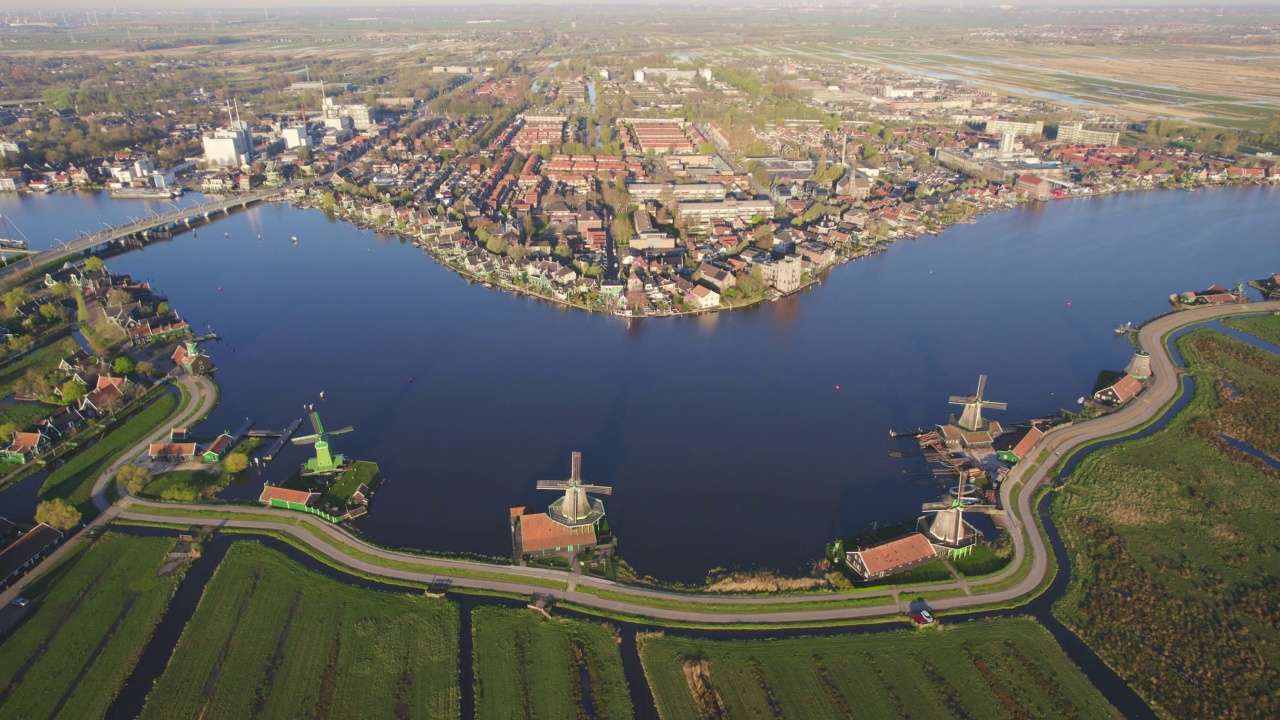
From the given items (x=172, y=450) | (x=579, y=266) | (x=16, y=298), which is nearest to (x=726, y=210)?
(x=579, y=266)

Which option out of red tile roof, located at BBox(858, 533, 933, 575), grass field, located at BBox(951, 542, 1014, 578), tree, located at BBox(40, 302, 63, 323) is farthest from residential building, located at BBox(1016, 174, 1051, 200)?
tree, located at BBox(40, 302, 63, 323)

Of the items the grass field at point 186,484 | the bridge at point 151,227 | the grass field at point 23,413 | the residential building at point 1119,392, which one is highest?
the bridge at point 151,227

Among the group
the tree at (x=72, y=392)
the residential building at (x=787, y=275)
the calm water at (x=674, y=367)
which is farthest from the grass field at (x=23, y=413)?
the residential building at (x=787, y=275)

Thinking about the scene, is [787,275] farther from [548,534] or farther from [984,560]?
[548,534]

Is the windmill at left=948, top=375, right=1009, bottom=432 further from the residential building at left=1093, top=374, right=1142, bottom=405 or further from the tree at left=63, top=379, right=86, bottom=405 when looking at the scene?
the tree at left=63, top=379, right=86, bottom=405

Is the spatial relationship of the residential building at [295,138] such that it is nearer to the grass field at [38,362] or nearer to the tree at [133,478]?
the grass field at [38,362]

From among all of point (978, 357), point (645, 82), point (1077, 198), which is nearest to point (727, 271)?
point (978, 357)
